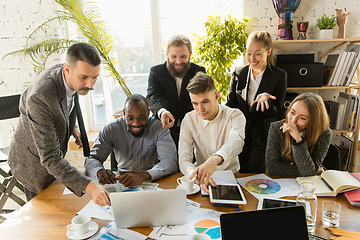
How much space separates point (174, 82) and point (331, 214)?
61.0 inches

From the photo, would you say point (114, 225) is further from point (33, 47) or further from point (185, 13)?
point (185, 13)

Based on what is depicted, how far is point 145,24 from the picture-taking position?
3199 mm

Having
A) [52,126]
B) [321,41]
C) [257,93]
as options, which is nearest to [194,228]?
[52,126]

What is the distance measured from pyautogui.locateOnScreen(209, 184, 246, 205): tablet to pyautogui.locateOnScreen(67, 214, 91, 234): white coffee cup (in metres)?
0.59

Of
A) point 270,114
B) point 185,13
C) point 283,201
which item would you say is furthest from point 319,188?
point 185,13

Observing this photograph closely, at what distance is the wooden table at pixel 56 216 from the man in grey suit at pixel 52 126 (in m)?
0.11

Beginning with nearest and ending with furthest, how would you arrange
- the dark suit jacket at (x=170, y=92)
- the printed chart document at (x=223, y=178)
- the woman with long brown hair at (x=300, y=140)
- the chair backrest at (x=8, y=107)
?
the printed chart document at (x=223, y=178), the woman with long brown hair at (x=300, y=140), the chair backrest at (x=8, y=107), the dark suit jacket at (x=170, y=92)

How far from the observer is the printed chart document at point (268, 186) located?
137cm

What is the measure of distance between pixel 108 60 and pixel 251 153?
1765mm

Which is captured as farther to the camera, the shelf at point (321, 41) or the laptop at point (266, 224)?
the shelf at point (321, 41)

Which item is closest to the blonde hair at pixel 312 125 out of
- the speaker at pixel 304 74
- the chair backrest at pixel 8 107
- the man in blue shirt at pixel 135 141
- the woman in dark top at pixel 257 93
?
the woman in dark top at pixel 257 93

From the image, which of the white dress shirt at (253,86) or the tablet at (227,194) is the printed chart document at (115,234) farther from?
the white dress shirt at (253,86)

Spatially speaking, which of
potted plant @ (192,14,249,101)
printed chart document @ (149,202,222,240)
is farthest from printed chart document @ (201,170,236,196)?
potted plant @ (192,14,249,101)

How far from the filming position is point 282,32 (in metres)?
2.71
